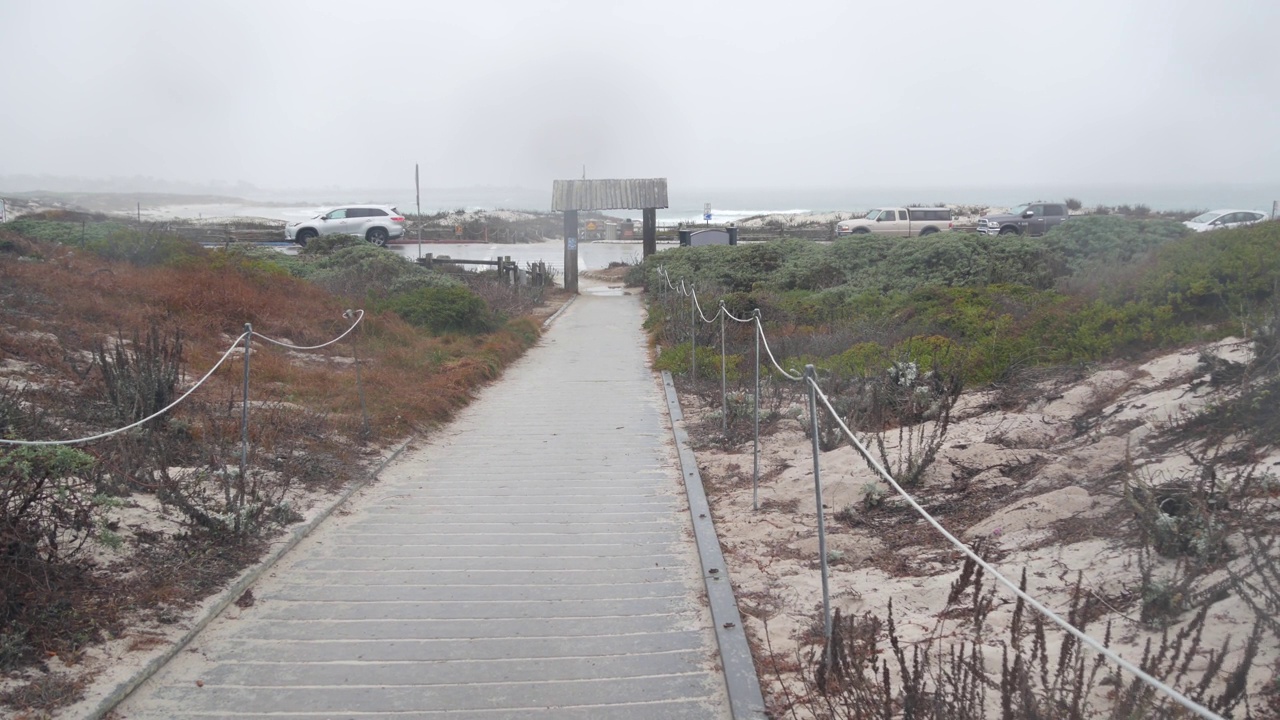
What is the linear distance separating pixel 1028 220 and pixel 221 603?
38.1m

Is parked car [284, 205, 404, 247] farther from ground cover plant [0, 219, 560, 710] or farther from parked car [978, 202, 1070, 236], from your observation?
parked car [978, 202, 1070, 236]

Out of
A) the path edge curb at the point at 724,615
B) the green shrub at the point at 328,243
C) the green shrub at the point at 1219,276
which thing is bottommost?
the path edge curb at the point at 724,615

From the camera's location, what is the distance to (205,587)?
18.9 feet

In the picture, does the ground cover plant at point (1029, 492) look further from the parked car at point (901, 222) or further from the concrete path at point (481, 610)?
the parked car at point (901, 222)

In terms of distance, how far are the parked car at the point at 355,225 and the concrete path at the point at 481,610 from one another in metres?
30.6

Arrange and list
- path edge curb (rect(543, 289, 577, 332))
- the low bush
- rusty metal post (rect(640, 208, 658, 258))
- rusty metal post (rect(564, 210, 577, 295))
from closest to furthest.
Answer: the low bush < path edge curb (rect(543, 289, 577, 332)) < rusty metal post (rect(564, 210, 577, 295)) < rusty metal post (rect(640, 208, 658, 258))

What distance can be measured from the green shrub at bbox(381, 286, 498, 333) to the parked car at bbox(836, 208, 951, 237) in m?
25.0

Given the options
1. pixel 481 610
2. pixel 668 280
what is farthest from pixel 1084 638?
pixel 668 280

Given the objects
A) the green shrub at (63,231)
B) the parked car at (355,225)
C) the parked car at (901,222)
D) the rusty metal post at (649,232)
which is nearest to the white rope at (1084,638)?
the green shrub at (63,231)

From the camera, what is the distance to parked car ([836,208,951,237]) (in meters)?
40.9

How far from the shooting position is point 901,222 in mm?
41344

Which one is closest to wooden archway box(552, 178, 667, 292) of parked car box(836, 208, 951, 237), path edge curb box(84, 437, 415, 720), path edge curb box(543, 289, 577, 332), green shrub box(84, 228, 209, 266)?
path edge curb box(543, 289, 577, 332)

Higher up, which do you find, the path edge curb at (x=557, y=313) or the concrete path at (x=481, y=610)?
the path edge curb at (x=557, y=313)

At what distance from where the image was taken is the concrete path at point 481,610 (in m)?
4.65
